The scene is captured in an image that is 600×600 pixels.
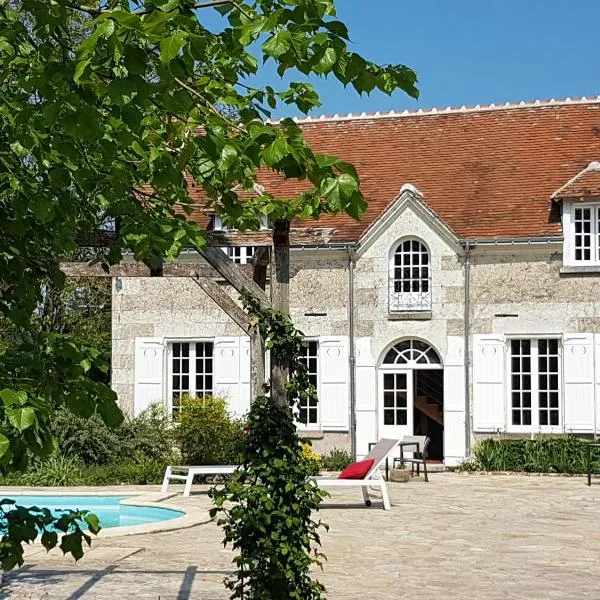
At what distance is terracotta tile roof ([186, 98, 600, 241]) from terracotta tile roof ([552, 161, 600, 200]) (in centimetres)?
16

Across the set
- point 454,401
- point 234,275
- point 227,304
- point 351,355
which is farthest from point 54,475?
point 234,275

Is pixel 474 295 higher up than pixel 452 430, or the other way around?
pixel 474 295

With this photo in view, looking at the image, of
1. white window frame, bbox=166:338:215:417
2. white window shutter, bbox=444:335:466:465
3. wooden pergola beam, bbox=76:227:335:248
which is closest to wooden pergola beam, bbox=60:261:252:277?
wooden pergola beam, bbox=76:227:335:248

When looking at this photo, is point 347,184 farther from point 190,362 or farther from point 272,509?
point 190,362

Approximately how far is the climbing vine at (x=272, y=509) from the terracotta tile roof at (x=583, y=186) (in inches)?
526

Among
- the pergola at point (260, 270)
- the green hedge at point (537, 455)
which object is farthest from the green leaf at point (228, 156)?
the green hedge at point (537, 455)

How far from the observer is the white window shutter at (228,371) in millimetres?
21094

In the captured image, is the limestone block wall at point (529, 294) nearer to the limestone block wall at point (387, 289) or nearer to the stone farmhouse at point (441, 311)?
the stone farmhouse at point (441, 311)

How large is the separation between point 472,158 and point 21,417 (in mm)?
20409

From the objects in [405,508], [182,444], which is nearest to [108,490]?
[182,444]

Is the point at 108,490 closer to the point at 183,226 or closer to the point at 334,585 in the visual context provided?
the point at 334,585

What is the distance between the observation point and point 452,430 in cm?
2017

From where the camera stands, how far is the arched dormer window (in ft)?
67.7

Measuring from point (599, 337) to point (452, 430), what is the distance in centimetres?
317
